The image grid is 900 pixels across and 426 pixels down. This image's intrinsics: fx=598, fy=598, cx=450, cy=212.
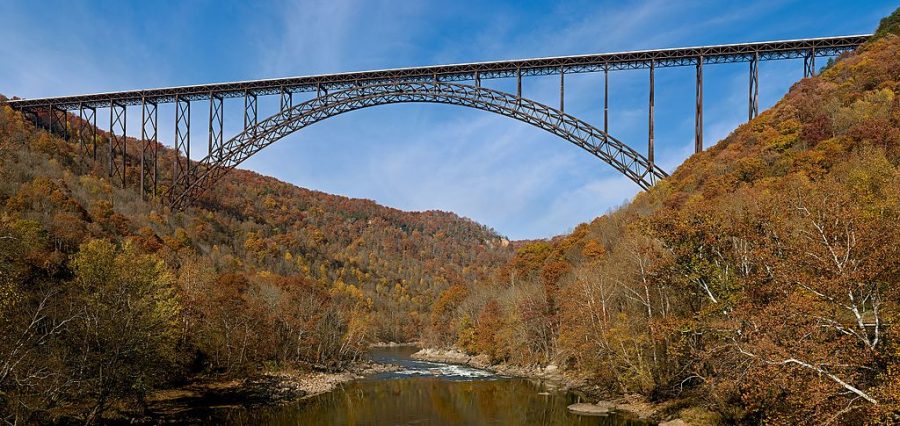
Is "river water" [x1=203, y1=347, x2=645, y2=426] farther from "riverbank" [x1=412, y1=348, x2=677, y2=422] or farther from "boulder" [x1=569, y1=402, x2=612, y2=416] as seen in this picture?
"riverbank" [x1=412, y1=348, x2=677, y2=422]

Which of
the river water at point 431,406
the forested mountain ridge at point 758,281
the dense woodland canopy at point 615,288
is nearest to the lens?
the forested mountain ridge at point 758,281

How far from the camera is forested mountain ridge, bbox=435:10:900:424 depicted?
41.2ft

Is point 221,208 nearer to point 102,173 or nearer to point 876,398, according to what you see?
point 102,173

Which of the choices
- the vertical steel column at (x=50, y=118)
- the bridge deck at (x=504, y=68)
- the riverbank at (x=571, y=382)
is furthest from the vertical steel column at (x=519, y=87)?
the vertical steel column at (x=50, y=118)

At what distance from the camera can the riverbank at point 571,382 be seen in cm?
2628

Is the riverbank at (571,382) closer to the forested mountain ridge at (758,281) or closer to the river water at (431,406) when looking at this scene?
the forested mountain ridge at (758,281)

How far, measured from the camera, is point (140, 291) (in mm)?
25953

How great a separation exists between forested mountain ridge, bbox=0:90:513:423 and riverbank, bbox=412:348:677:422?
10.3 meters

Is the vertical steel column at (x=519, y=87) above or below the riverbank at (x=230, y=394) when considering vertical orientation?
above

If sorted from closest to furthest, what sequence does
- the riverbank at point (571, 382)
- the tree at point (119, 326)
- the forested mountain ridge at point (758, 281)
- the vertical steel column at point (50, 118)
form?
the forested mountain ridge at point (758, 281) → the tree at point (119, 326) → the riverbank at point (571, 382) → the vertical steel column at point (50, 118)

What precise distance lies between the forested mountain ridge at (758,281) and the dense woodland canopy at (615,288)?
0.10m

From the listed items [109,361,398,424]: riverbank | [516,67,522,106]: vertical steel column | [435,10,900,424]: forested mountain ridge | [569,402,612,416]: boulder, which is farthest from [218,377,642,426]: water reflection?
[516,67,522,106]: vertical steel column

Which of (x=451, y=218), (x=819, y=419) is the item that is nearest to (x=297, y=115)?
(x=819, y=419)

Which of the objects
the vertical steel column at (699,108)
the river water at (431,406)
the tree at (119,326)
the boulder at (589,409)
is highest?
the vertical steel column at (699,108)
